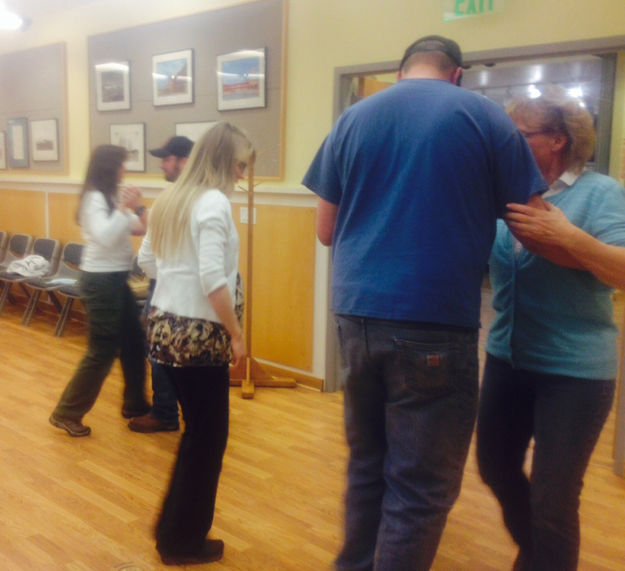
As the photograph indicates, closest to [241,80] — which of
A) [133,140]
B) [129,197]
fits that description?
[133,140]

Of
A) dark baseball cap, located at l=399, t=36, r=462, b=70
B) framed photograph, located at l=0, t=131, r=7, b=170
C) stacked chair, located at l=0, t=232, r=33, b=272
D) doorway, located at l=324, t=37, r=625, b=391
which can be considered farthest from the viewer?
framed photograph, located at l=0, t=131, r=7, b=170

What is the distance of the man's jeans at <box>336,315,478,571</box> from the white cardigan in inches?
23.8

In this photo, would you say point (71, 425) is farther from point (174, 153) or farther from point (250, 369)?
point (174, 153)

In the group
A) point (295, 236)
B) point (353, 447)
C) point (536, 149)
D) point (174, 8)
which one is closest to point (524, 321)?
point (536, 149)

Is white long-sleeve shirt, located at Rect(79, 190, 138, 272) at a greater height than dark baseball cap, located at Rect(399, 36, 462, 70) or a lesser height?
lesser

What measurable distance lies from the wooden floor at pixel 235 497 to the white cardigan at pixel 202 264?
2.95 ft

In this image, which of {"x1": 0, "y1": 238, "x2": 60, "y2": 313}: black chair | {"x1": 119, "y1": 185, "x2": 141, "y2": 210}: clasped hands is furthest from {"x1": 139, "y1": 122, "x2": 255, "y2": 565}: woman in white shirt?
{"x1": 0, "y1": 238, "x2": 60, "y2": 313}: black chair

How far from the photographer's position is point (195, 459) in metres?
2.10

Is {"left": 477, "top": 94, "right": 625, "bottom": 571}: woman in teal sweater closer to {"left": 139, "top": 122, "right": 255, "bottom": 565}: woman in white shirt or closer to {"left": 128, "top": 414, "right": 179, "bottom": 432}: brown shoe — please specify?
{"left": 139, "top": 122, "right": 255, "bottom": 565}: woman in white shirt

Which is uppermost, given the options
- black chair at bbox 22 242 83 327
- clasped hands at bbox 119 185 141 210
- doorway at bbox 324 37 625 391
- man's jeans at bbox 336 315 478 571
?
doorway at bbox 324 37 625 391

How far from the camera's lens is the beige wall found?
3.33 metres

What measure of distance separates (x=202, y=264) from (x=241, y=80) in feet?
9.42

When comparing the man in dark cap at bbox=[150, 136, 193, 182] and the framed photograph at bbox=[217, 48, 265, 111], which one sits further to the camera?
the framed photograph at bbox=[217, 48, 265, 111]

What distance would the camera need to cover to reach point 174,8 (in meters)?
4.92
